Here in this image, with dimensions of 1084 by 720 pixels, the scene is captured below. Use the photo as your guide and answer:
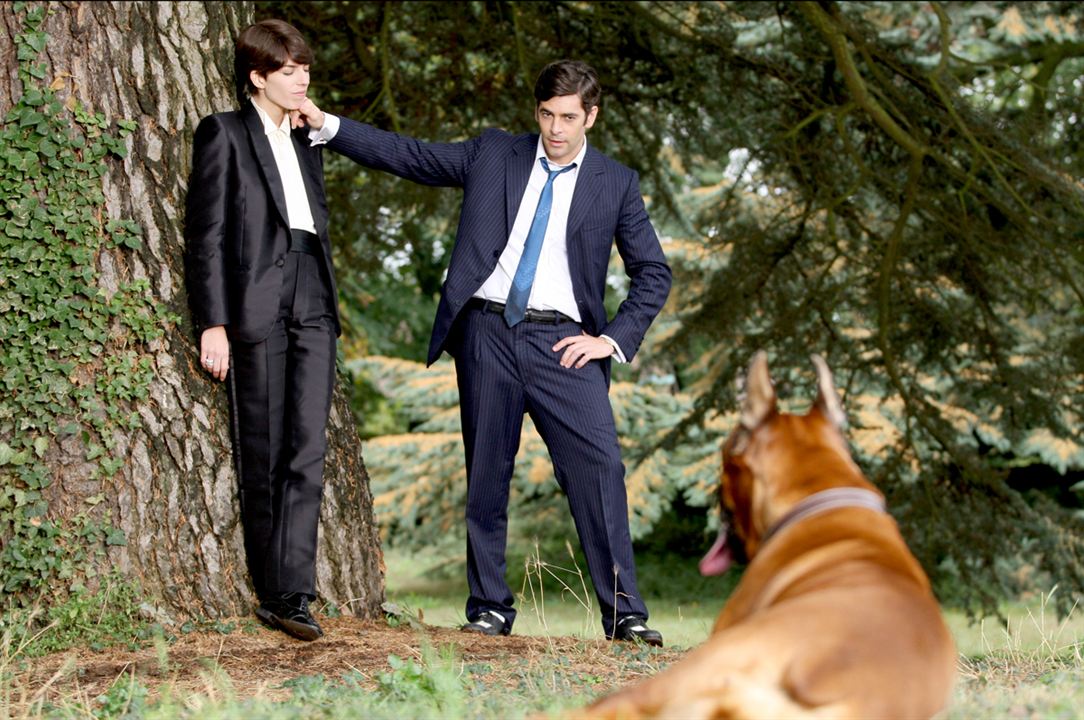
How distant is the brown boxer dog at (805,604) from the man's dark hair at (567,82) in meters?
2.33

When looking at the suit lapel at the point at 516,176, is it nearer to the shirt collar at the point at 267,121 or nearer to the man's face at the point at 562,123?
the man's face at the point at 562,123

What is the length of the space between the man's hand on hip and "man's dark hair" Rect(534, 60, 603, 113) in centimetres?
92

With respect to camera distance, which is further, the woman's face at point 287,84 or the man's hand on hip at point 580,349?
the man's hand on hip at point 580,349

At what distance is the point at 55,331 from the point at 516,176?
185 cm

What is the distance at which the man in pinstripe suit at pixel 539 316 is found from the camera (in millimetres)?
4828

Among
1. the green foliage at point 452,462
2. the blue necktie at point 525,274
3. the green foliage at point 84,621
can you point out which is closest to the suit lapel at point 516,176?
the blue necktie at point 525,274

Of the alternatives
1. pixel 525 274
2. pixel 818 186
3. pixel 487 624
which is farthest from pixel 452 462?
pixel 525 274

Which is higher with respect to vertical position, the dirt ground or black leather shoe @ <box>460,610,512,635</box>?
the dirt ground

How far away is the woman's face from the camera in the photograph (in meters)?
4.63

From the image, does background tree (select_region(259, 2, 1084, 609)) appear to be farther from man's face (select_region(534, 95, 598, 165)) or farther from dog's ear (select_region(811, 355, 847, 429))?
dog's ear (select_region(811, 355, 847, 429))

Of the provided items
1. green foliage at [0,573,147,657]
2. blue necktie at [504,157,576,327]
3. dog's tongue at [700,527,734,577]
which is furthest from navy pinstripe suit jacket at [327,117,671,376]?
dog's tongue at [700,527,734,577]

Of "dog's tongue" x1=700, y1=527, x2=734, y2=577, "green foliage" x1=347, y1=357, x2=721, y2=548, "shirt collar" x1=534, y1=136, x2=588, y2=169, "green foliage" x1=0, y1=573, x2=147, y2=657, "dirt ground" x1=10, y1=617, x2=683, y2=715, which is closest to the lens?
"dog's tongue" x1=700, y1=527, x2=734, y2=577

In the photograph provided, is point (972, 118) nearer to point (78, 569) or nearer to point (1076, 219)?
point (1076, 219)

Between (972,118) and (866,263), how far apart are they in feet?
6.56
